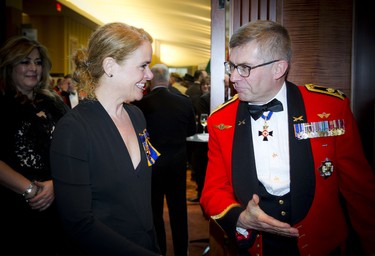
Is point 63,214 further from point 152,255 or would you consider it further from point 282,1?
point 282,1

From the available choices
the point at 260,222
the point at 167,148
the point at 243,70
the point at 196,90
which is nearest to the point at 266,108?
the point at 243,70

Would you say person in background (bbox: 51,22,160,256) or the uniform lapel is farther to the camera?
the uniform lapel

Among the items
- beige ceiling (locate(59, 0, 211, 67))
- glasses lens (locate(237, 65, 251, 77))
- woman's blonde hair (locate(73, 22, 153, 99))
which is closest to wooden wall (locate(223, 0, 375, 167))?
glasses lens (locate(237, 65, 251, 77))

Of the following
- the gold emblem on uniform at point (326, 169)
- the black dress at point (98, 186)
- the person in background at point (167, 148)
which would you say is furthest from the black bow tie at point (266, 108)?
the person in background at point (167, 148)

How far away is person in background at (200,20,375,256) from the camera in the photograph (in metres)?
1.52

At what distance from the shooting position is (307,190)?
4.98ft

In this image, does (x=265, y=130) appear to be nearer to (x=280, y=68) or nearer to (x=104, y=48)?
(x=280, y=68)

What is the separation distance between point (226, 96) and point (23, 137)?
1.37 meters

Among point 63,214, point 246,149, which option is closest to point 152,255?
point 63,214

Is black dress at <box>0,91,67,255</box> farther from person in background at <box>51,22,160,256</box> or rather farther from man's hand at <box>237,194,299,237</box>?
man's hand at <box>237,194,299,237</box>

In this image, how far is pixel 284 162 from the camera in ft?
5.20

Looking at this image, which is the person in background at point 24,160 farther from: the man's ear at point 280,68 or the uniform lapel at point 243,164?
the man's ear at point 280,68

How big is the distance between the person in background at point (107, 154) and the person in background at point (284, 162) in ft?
1.29

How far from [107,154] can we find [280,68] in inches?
35.3
